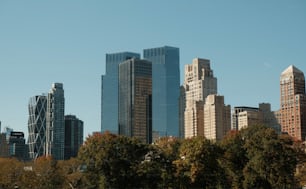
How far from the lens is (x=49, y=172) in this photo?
86062 millimetres

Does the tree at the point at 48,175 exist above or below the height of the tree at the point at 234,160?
below

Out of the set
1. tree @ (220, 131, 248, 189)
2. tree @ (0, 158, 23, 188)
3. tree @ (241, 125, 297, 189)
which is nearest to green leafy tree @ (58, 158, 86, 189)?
tree @ (0, 158, 23, 188)

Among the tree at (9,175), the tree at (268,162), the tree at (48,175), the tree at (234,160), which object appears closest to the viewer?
the tree at (268,162)

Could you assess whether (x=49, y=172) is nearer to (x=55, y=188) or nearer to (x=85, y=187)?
(x=55, y=188)

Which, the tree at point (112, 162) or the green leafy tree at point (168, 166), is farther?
the green leafy tree at point (168, 166)

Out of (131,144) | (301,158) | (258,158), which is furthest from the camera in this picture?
(301,158)

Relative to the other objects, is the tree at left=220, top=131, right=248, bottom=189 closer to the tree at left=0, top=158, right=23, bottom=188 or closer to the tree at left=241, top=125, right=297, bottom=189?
the tree at left=241, top=125, right=297, bottom=189

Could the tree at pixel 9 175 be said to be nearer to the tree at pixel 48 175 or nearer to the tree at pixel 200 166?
the tree at pixel 48 175

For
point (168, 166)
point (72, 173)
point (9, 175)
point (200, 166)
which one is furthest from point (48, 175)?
point (200, 166)

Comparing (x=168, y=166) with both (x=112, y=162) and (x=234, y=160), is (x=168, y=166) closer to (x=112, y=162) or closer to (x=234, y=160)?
(x=112, y=162)

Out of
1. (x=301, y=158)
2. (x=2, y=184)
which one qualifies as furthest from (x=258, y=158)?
(x=2, y=184)

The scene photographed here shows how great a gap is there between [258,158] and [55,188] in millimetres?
31608

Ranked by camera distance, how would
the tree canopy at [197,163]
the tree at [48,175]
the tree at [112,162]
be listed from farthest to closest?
the tree at [48,175] < the tree at [112,162] < the tree canopy at [197,163]

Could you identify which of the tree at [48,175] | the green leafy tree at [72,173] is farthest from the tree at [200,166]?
the tree at [48,175]
